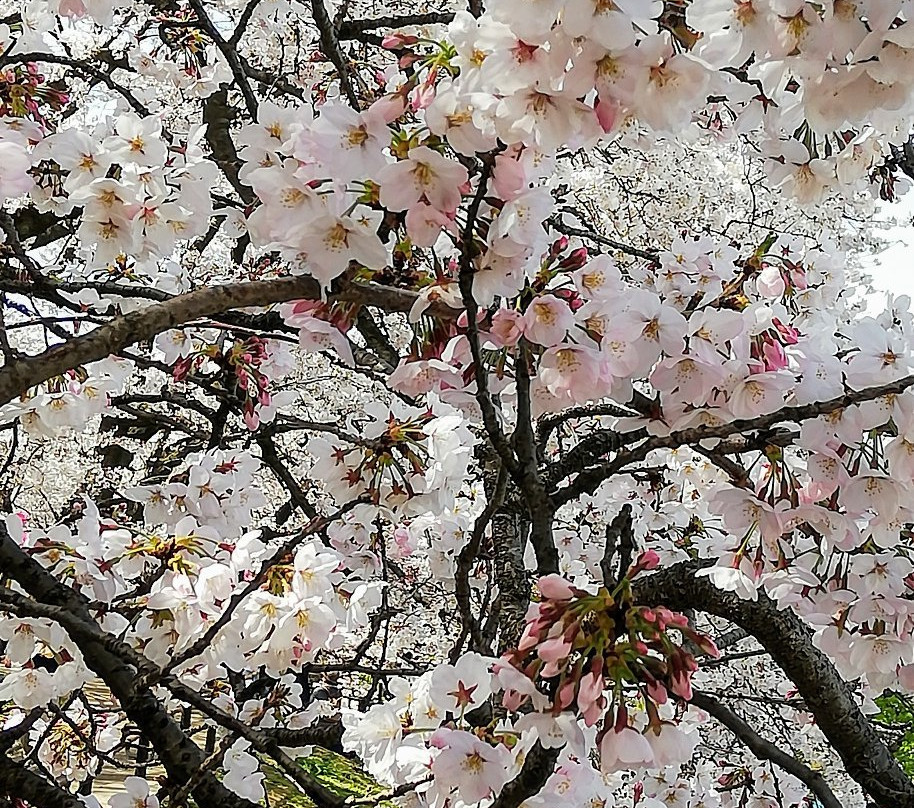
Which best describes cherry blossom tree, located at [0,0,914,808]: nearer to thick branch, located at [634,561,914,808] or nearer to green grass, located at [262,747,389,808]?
thick branch, located at [634,561,914,808]

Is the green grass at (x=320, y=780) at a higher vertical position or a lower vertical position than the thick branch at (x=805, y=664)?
higher

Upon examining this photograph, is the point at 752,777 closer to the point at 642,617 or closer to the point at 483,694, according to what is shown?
the point at 483,694

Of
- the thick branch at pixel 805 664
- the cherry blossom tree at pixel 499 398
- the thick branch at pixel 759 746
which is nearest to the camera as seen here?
the cherry blossom tree at pixel 499 398

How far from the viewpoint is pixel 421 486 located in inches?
71.2

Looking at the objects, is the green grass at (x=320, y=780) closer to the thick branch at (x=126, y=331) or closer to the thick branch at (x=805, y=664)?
the thick branch at (x=805, y=664)

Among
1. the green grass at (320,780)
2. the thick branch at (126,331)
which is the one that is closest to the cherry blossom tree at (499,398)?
the thick branch at (126,331)

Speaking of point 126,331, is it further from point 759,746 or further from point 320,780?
point 320,780

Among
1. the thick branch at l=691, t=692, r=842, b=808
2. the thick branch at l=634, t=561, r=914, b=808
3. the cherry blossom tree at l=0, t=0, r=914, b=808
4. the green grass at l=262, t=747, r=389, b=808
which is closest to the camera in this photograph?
the cherry blossom tree at l=0, t=0, r=914, b=808

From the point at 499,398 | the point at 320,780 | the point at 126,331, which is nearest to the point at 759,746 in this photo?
the point at 499,398

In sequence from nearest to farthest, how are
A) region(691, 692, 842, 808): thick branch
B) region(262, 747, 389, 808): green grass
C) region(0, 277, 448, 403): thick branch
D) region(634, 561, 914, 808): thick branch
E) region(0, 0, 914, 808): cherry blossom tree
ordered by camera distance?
region(0, 0, 914, 808): cherry blossom tree
region(0, 277, 448, 403): thick branch
region(691, 692, 842, 808): thick branch
region(634, 561, 914, 808): thick branch
region(262, 747, 389, 808): green grass

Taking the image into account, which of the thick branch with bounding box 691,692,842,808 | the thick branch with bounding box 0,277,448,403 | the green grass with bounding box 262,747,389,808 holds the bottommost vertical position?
the thick branch with bounding box 0,277,448,403

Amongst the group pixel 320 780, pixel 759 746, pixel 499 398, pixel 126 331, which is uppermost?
pixel 320 780

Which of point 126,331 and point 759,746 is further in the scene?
point 759,746

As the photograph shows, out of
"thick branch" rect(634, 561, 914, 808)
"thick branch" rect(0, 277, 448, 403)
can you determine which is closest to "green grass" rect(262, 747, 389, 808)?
"thick branch" rect(634, 561, 914, 808)
